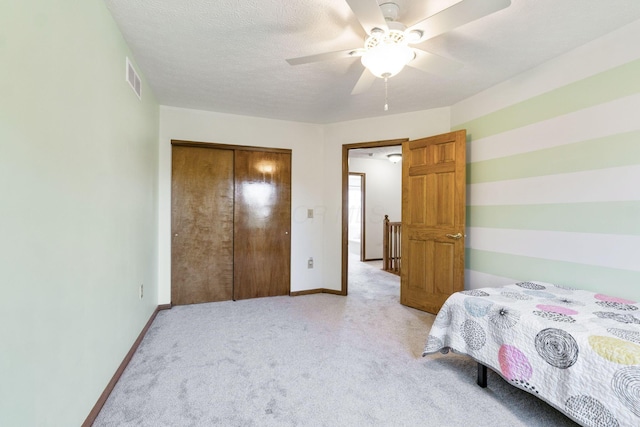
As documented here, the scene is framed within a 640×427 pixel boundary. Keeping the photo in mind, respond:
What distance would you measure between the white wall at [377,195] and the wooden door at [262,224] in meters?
3.15

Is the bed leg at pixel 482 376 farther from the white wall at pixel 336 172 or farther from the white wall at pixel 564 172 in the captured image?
the white wall at pixel 336 172

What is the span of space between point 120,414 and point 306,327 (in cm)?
155

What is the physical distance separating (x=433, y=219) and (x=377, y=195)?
12.3 feet

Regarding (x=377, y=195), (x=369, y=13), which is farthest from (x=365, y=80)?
(x=377, y=195)

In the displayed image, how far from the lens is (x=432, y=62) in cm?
187

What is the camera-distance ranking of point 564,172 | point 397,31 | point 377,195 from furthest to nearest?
point 377,195 → point 564,172 → point 397,31

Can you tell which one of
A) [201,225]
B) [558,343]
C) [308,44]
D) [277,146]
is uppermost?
[308,44]

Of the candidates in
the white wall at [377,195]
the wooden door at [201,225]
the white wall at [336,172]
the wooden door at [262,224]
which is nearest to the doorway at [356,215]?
the white wall at [377,195]

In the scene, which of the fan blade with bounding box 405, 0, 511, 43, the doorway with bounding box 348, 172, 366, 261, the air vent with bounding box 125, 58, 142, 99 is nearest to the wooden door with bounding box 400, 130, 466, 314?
the fan blade with bounding box 405, 0, 511, 43

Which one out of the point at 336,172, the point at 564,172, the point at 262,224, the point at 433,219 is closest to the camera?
the point at 564,172

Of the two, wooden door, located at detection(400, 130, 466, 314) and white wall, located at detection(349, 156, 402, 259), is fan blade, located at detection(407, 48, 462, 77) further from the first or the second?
white wall, located at detection(349, 156, 402, 259)

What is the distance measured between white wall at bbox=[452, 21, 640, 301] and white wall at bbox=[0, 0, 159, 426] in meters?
3.13

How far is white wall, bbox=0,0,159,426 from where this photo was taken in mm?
956

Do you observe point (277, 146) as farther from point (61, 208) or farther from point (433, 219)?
point (61, 208)
